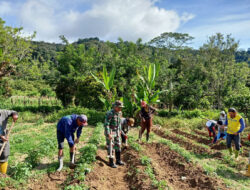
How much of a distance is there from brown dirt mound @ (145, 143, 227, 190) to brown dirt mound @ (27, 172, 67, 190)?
7.64 ft

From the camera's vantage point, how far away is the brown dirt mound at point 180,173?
448cm

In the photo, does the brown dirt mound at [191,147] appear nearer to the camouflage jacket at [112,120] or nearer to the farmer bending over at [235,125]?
the farmer bending over at [235,125]

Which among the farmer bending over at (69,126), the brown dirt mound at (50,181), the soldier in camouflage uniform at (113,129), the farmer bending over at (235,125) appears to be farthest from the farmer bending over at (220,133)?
the brown dirt mound at (50,181)

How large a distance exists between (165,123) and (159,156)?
578 cm

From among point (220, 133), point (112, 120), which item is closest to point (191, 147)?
point (220, 133)

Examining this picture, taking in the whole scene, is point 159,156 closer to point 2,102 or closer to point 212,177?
point 212,177

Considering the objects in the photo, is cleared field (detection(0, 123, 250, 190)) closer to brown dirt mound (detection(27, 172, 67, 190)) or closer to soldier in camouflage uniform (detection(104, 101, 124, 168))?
brown dirt mound (detection(27, 172, 67, 190))

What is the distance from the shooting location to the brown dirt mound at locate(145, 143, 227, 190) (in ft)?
14.7

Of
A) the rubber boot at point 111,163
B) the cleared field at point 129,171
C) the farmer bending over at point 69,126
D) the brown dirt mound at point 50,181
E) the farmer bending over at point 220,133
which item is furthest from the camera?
the farmer bending over at point 220,133

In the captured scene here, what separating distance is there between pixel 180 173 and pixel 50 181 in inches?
123

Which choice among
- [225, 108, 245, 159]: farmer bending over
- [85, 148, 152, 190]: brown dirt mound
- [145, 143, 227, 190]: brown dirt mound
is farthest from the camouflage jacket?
[225, 108, 245, 159]: farmer bending over

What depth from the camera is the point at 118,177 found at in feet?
15.8

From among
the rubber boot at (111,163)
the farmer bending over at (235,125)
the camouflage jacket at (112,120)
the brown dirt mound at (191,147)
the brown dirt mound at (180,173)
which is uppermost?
the camouflage jacket at (112,120)

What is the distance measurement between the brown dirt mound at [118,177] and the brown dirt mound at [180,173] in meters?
0.61
